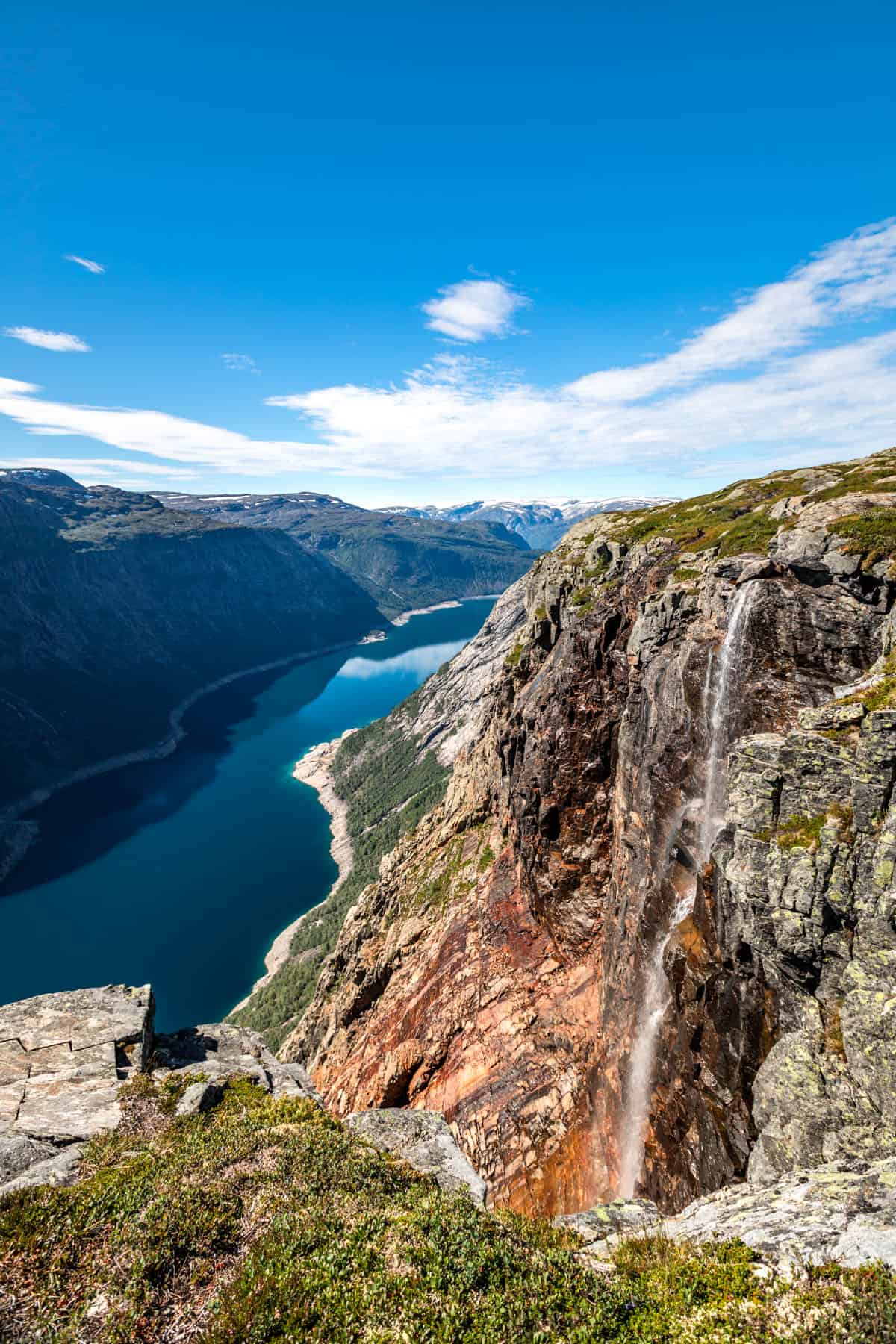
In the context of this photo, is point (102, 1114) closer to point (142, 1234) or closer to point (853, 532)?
point (142, 1234)

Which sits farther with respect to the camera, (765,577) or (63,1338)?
(765,577)

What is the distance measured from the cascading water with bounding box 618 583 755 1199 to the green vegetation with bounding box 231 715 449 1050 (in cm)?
7107

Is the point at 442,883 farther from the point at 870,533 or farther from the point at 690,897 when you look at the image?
the point at 870,533

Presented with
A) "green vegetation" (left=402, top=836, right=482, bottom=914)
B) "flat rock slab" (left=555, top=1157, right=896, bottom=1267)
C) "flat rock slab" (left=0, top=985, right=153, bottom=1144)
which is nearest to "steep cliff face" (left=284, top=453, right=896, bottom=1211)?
"green vegetation" (left=402, top=836, right=482, bottom=914)

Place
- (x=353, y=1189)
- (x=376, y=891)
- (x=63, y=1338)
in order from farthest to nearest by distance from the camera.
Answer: (x=376, y=891) → (x=353, y=1189) → (x=63, y=1338)

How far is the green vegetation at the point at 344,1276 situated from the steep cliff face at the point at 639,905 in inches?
296

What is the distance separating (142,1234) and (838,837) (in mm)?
23269

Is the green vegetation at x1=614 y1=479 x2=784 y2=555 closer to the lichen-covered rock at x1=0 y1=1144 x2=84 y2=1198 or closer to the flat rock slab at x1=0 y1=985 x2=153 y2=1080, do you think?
the flat rock slab at x1=0 y1=985 x2=153 y2=1080

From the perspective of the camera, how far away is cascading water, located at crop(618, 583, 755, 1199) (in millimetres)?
25688

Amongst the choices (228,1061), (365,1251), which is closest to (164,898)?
(228,1061)

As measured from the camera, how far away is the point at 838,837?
18266 mm

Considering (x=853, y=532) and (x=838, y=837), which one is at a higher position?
(x=853, y=532)

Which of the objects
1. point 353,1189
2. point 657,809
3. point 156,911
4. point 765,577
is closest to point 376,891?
point 657,809

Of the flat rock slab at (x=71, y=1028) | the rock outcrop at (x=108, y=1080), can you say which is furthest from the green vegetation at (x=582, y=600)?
the flat rock slab at (x=71, y=1028)
